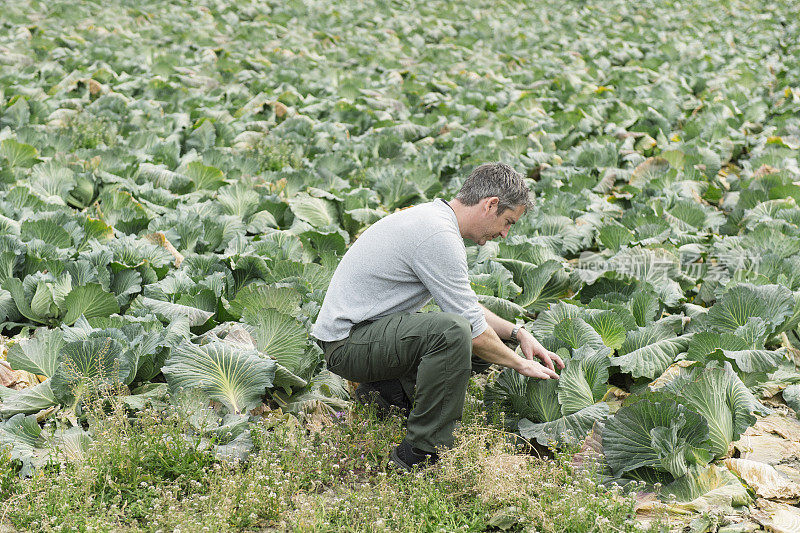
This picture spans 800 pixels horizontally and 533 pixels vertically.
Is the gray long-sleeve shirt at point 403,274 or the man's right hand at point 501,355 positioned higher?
the gray long-sleeve shirt at point 403,274

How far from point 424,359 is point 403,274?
0.43 metres

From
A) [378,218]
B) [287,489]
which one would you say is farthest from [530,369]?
[378,218]

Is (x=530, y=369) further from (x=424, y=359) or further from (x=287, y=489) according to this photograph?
(x=287, y=489)

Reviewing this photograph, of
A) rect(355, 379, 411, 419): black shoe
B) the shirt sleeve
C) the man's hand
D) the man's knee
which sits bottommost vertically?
rect(355, 379, 411, 419): black shoe

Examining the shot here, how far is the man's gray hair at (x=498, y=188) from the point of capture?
3609mm

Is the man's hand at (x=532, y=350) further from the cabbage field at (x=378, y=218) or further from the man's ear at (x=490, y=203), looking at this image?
the man's ear at (x=490, y=203)

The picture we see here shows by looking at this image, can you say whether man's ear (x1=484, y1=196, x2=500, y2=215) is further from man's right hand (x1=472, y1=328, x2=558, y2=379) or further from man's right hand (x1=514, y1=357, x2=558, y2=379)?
man's right hand (x1=514, y1=357, x2=558, y2=379)

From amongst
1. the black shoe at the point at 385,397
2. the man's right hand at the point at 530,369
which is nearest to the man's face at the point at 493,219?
the man's right hand at the point at 530,369

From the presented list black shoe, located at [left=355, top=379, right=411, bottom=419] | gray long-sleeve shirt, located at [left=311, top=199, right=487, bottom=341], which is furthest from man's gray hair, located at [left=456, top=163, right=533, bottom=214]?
black shoe, located at [left=355, top=379, right=411, bottom=419]

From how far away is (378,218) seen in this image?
6.30m

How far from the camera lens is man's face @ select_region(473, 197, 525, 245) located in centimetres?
362

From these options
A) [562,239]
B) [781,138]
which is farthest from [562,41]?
[562,239]

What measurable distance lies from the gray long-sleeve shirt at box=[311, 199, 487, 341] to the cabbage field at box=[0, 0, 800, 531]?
0.45 metres

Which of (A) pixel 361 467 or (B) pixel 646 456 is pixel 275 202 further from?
(B) pixel 646 456
